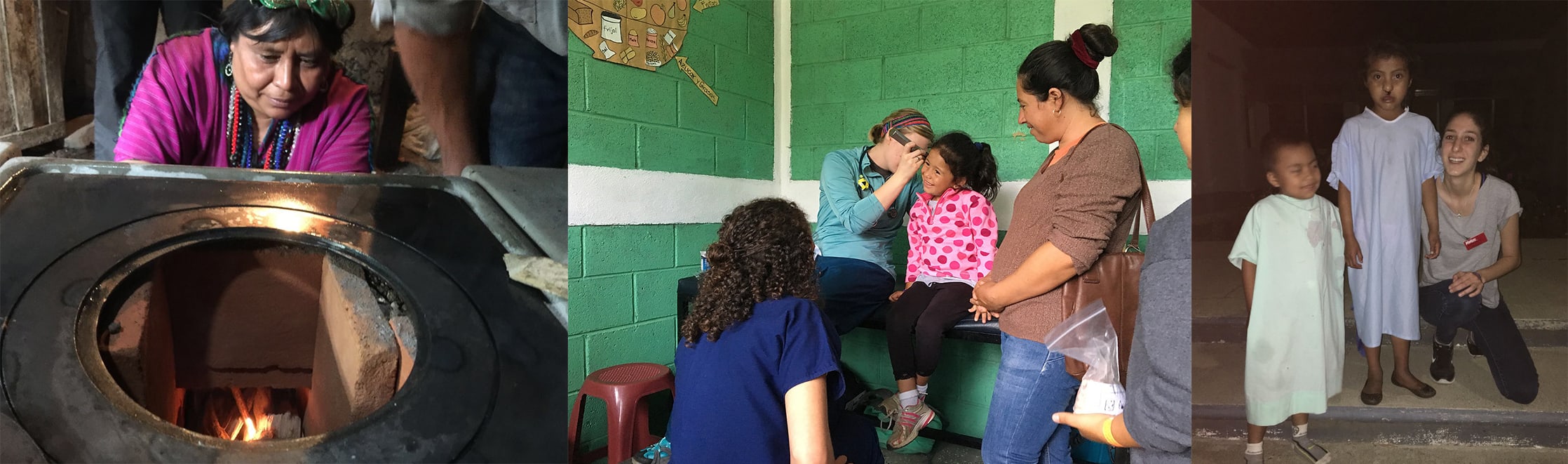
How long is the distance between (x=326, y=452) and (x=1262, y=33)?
161cm

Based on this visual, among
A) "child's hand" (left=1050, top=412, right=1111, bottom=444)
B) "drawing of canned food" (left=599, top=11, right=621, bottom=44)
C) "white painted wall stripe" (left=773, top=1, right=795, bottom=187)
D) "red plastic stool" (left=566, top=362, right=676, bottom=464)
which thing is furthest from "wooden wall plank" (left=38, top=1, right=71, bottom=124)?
"child's hand" (left=1050, top=412, right=1111, bottom=444)

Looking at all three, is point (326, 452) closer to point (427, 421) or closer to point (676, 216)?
point (427, 421)

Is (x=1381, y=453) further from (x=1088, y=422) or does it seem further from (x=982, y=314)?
(x=982, y=314)

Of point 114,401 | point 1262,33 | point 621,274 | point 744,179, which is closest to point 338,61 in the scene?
point 114,401

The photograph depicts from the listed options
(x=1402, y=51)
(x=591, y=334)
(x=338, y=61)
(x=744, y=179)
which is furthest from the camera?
(x=744, y=179)

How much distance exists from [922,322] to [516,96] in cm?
108

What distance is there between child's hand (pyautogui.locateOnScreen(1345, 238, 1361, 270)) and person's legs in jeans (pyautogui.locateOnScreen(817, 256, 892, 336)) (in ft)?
3.54

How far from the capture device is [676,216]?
174 cm

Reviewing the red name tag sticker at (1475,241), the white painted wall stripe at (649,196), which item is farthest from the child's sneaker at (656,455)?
the red name tag sticker at (1475,241)

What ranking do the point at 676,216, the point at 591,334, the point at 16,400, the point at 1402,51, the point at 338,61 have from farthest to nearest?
the point at 676,216 < the point at 591,334 < the point at 338,61 < the point at 16,400 < the point at 1402,51

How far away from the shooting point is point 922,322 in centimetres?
163

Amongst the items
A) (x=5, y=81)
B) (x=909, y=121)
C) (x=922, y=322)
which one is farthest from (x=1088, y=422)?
(x=5, y=81)

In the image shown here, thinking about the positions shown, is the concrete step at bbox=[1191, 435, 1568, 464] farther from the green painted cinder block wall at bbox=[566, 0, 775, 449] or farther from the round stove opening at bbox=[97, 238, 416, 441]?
the round stove opening at bbox=[97, 238, 416, 441]

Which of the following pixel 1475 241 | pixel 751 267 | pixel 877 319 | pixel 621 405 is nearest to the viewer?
pixel 1475 241
